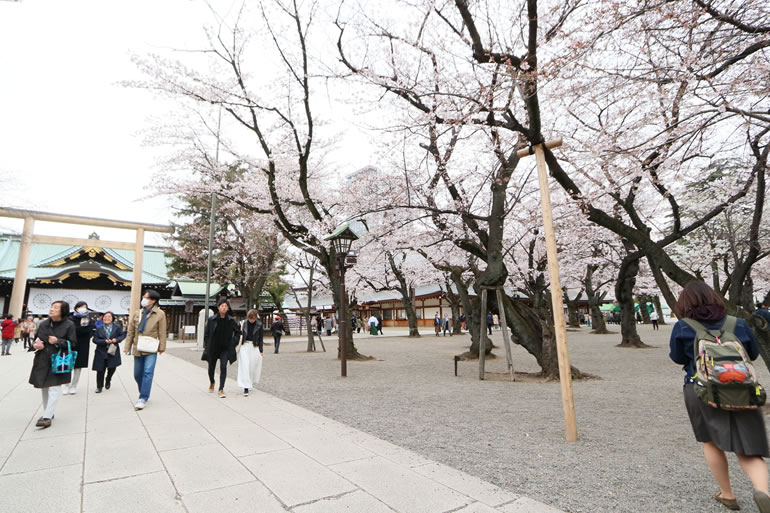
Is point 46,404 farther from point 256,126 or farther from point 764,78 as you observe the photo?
point 764,78

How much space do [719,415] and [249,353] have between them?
6676 mm

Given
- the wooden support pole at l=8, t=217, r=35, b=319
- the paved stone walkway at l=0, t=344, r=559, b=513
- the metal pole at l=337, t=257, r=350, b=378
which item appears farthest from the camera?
the wooden support pole at l=8, t=217, r=35, b=319

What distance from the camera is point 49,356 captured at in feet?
15.7

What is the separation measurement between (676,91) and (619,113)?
243cm

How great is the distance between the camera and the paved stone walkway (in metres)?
2.74

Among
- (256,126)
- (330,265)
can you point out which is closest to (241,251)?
(330,265)

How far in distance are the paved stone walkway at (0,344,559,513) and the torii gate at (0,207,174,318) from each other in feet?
67.8

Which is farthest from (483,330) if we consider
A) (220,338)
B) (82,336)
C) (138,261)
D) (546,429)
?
(138,261)

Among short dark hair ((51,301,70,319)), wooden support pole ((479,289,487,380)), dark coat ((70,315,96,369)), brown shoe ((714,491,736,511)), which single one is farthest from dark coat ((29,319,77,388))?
wooden support pole ((479,289,487,380))

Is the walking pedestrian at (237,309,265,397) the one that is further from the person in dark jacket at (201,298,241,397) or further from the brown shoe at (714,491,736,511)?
the brown shoe at (714,491,736,511)

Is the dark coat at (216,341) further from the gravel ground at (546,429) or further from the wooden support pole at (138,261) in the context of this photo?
the wooden support pole at (138,261)

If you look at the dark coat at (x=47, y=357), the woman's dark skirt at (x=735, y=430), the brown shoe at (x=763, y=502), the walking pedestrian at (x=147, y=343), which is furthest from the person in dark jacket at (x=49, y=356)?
the brown shoe at (x=763, y=502)

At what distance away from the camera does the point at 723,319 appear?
267 centimetres

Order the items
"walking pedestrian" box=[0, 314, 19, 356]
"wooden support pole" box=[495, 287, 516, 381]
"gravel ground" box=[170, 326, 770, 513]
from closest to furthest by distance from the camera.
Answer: "gravel ground" box=[170, 326, 770, 513]
"wooden support pole" box=[495, 287, 516, 381]
"walking pedestrian" box=[0, 314, 19, 356]
